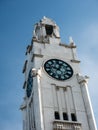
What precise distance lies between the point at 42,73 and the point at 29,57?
6.22m

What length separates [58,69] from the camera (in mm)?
38906

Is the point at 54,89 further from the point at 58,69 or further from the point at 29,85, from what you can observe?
the point at 29,85

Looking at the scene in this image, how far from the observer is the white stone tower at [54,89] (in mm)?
32594

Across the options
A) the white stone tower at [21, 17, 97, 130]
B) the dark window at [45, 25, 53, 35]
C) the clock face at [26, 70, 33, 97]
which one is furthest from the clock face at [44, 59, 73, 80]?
the dark window at [45, 25, 53, 35]

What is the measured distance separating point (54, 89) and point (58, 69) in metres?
3.63

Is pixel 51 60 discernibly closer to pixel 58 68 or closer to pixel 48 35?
pixel 58 68

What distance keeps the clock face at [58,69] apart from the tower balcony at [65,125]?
6782mm

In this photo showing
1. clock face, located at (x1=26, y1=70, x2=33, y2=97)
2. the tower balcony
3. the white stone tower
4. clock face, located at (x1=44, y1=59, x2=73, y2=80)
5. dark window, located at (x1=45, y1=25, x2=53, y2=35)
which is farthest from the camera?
dark window, located at (x1=45, y1=25, x2=53, y2=35)

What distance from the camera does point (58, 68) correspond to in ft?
128

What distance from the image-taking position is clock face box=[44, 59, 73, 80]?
37969 millimetres

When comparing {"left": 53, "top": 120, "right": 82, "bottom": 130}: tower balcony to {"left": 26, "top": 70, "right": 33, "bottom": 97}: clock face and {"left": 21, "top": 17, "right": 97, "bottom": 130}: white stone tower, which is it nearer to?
{"left": 21, "top": 17, "right": 97, "bottom": 130}: white stone tower

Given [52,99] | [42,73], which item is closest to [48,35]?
[42,73]

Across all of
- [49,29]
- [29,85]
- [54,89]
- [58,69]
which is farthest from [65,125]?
[49,29]

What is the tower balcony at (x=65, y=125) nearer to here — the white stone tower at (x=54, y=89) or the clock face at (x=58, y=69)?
the white stone tower at (x=54, y=89)
